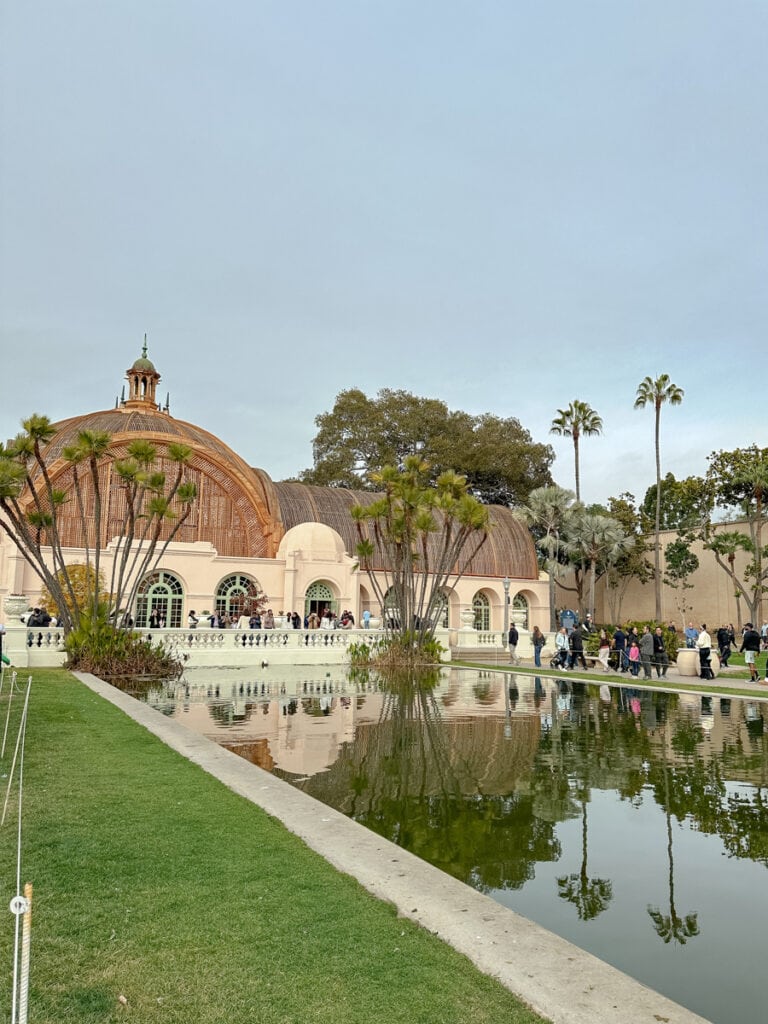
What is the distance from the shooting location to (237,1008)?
10.0ft

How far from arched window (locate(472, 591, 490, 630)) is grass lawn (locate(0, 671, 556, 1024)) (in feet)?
126

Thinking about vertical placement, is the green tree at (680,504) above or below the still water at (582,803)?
above

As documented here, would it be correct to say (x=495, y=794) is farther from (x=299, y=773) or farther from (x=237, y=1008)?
(x=237, y=1008)

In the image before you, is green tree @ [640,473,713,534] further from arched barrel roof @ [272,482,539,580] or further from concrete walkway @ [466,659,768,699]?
concrete walkway @ [466,659,768,699]

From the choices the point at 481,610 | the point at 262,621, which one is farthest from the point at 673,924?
the point at 481,610

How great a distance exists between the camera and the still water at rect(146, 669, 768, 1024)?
4.35 meters

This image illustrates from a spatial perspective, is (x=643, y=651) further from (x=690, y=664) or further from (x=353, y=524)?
(x=353, y=524)

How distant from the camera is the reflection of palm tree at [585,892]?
4.73m

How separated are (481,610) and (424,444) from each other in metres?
Answer: 15.9

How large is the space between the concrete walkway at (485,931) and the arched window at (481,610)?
37667 millimetres

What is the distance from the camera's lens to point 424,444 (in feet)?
182

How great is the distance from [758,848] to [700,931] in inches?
70.0

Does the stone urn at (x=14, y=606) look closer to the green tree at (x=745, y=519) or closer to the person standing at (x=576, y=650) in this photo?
the person standing at (x=576, y=650)

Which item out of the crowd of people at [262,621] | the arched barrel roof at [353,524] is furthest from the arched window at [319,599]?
the arched barrel roof at [353,524]
